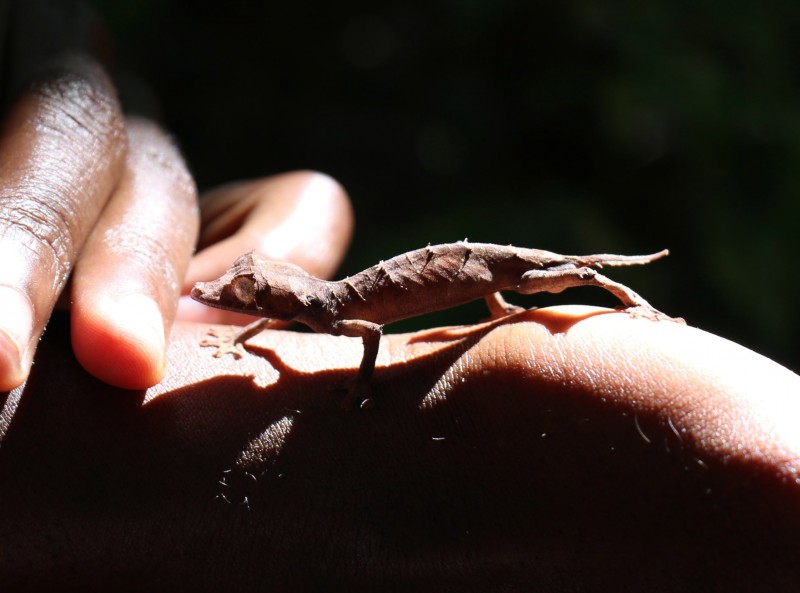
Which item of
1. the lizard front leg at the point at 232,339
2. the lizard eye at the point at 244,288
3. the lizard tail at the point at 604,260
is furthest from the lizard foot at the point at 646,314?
the lizard front leg at the point at 232,339

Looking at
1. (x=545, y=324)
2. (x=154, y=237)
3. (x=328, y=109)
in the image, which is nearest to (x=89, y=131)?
(x=154, y=237)

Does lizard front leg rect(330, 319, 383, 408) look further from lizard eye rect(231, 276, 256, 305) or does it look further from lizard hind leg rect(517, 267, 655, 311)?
lizard hind leg rect(517, 267, 655, 311)

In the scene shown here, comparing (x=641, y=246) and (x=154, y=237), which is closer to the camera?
(x=154, y=237)

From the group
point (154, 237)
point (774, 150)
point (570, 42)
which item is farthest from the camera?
point (570, 42)

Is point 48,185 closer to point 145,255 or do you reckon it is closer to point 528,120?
point 145,255

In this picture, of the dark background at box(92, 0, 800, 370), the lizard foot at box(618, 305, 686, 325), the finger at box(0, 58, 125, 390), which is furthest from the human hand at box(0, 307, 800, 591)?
the dark background at box(92, 0, 800, 370)

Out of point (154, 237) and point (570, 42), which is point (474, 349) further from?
point (570, 42)

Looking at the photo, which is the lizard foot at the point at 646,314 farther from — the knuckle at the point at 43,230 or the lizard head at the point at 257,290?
the knuckle at the point at 43,230
